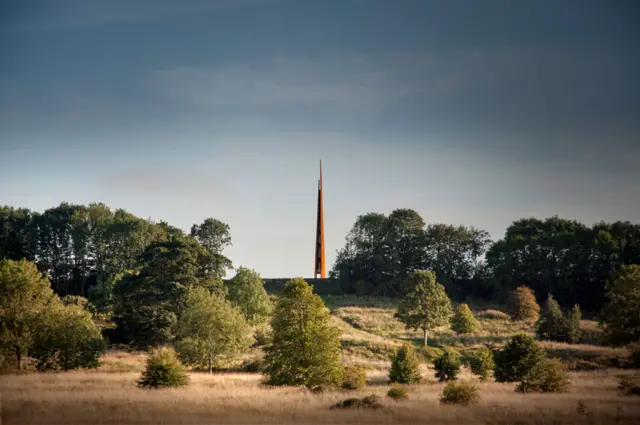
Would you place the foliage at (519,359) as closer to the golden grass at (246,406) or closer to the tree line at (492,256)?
the golden grass at (246,406)

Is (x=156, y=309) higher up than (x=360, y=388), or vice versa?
(x=156, y=309)

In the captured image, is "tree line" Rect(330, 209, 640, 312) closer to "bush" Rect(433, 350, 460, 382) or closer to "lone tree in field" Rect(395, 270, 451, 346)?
"lone tree in field" Rect(395, 270, 451, 346)

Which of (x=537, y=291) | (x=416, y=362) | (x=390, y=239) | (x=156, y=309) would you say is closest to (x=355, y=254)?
(x=390, y=239)

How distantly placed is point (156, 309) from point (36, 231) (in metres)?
53.2

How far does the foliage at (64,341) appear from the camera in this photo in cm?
3784

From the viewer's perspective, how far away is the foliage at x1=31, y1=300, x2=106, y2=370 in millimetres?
37844

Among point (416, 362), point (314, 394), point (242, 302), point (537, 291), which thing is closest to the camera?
point (314, 394)

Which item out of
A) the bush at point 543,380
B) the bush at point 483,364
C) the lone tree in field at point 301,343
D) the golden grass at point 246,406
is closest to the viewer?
the golden grass at point 246,406

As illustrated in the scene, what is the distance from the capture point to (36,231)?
9512cm

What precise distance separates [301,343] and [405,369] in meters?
9.92

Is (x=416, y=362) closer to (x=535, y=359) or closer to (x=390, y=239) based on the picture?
(x=535, y=359)

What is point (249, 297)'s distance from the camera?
206 feet

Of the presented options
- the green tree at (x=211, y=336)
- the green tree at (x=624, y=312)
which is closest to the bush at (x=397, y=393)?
the green tree at (x=211, y=336)

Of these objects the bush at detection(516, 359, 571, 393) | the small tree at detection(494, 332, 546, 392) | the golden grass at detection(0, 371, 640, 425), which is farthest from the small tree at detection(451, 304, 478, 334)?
the golden grass at detection(0, 371, 640, 425)
